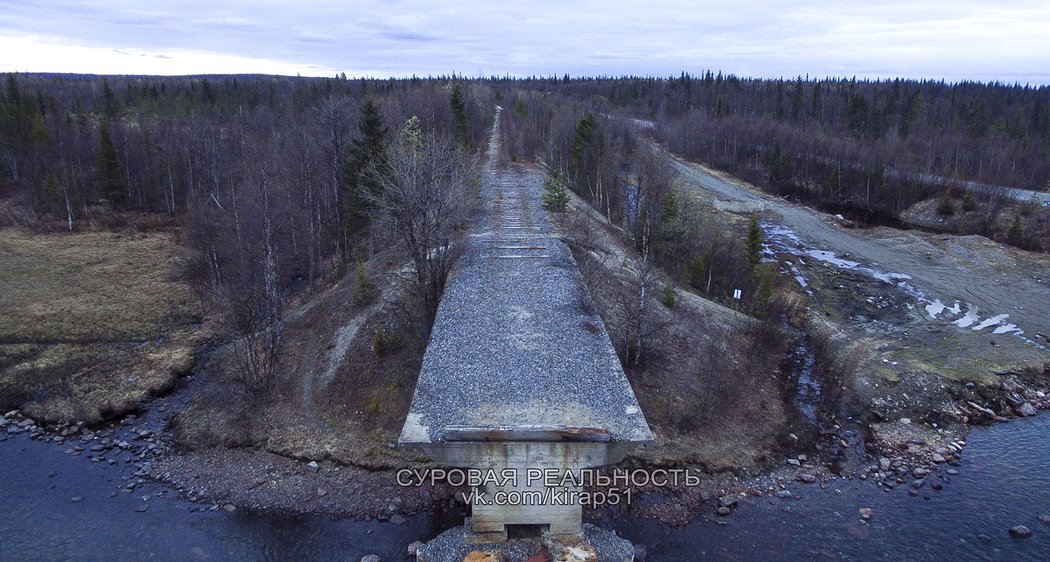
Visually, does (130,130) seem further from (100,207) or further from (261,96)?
(261,96)

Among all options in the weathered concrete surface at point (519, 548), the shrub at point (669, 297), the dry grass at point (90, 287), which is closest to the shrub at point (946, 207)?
the shrub at point (669, 297)

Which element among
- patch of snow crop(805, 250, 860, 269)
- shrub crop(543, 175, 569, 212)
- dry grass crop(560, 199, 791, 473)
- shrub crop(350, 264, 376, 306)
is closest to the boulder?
dry grass crop(560, 199, 791, 473)

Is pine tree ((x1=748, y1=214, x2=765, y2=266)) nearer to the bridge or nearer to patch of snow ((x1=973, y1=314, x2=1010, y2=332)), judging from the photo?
patch of snow ((x1=973, y1=314, x2=1010, y2=332))

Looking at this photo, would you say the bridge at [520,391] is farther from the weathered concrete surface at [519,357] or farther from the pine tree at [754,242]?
the pine tree at [754,242]

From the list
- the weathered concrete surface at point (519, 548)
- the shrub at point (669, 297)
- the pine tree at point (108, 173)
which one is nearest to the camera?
the weathered concrete surface at point (519, 548)

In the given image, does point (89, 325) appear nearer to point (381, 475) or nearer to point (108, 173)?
point (381, 475)

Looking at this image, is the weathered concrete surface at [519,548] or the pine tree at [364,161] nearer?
the weathered concrete surface at [519,548]

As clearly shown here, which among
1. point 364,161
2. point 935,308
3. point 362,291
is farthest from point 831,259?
point 362,291
